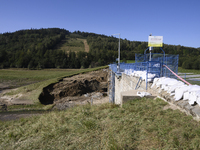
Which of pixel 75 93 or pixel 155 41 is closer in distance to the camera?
pixel 155 41

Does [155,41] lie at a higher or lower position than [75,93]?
higher

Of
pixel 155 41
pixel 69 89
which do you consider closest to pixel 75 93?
pixel 69 89

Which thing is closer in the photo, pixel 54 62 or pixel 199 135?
pixel 199 135

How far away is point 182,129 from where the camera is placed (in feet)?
11.2

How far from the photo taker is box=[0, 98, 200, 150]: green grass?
3254 millimetres

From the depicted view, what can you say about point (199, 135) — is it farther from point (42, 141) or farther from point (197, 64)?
point (197, 64)

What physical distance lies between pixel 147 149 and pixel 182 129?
1.09 meters

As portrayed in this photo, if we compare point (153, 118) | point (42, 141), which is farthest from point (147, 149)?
point (42, 141)

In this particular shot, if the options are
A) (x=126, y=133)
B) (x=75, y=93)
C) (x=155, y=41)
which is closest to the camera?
(x=126, y=133)

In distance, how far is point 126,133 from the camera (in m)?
3.88

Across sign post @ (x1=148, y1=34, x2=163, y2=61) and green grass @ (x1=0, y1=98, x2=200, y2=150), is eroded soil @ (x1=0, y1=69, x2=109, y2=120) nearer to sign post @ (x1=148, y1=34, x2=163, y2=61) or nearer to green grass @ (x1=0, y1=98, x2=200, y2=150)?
sign post @ (x1=148, y1=34, x2=163, y2=61)

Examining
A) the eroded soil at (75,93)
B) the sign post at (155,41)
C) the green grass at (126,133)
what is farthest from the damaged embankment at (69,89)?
the green grass at (126,133)

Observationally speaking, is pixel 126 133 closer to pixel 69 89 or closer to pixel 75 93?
pixel 75 93

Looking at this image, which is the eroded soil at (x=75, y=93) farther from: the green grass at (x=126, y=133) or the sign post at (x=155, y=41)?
the green grass at (x=126, y=133)
